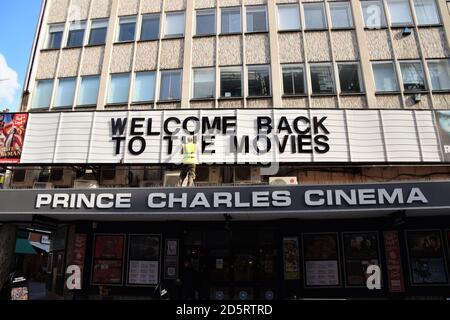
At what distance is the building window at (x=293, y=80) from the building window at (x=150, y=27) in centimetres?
611

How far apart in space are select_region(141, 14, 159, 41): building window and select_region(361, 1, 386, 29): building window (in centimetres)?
922

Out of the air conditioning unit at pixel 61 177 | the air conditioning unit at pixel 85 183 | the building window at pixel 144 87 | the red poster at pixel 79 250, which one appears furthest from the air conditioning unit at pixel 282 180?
the air conditioning unit at pixel 61 177

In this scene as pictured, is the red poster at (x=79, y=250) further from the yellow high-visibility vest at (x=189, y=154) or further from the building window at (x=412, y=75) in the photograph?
the building window at (x=412, y=75)

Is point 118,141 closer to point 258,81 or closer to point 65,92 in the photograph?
point 65,92

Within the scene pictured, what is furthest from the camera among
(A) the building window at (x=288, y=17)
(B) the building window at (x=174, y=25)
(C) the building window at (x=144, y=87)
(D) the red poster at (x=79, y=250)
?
(B) the building window at (x=174, y=25)

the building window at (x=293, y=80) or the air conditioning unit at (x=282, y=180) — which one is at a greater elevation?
the building window at (x=293, y=80)

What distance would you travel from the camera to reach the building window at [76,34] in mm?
17156

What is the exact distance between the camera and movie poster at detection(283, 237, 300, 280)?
39.5 ft

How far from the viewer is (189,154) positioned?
1308 centimetres

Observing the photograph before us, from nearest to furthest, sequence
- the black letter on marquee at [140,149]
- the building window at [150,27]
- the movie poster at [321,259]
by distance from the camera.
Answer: the movie poster at [321,259], the black letter on marquee at [140,149], the building window at [150,27]

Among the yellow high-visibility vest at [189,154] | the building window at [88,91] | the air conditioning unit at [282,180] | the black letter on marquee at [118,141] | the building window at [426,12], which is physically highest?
the building window at [426,12]

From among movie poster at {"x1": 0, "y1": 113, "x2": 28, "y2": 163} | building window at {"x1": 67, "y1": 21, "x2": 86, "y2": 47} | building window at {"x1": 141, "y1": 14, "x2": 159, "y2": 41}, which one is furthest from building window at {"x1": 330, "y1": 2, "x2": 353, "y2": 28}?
movie poster at {"x1": 0, "y1": 113, "x2": 28, "y2": 163}

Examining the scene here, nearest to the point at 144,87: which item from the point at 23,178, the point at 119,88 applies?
the point at 119,88
